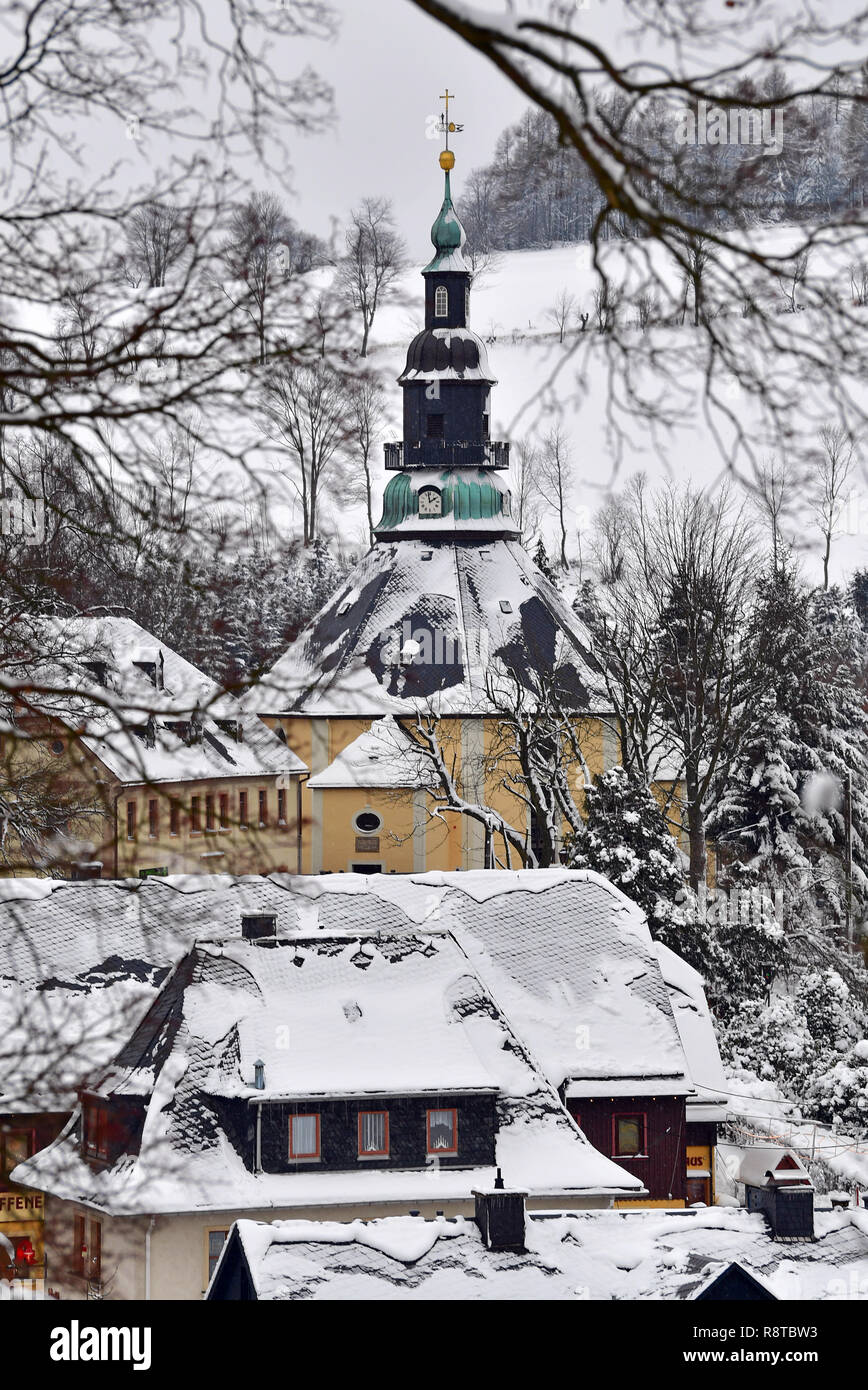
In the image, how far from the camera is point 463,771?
53750 millimetres

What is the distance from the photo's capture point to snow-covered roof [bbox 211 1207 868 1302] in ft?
59.0

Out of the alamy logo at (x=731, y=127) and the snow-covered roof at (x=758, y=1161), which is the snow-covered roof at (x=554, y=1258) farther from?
the alamy logo at (x=731, y=127)

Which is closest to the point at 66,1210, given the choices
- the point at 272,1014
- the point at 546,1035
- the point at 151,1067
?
the point at 151,1067

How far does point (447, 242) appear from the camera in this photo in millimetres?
63312

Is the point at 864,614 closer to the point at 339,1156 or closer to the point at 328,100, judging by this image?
the point at 339,1156

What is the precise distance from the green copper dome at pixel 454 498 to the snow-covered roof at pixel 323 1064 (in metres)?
32.8

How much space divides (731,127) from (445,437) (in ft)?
190

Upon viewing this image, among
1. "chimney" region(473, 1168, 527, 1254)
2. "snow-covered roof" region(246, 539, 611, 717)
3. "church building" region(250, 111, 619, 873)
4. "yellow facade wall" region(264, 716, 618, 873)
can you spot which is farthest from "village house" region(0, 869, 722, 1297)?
"snow-covered roof" region(246, 539, 611, 717)

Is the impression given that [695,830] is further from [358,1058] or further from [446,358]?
[446,358]

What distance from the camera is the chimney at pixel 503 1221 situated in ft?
64.5

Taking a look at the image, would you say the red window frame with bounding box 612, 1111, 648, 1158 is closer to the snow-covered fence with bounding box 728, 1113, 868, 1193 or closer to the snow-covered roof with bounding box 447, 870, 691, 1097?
the snow-covered roof with bounding box 447, 870, 691, 1097

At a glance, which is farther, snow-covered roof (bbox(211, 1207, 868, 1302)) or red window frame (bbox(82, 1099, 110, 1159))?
red window frame (bbox(82, 1099, 110, 1159))
